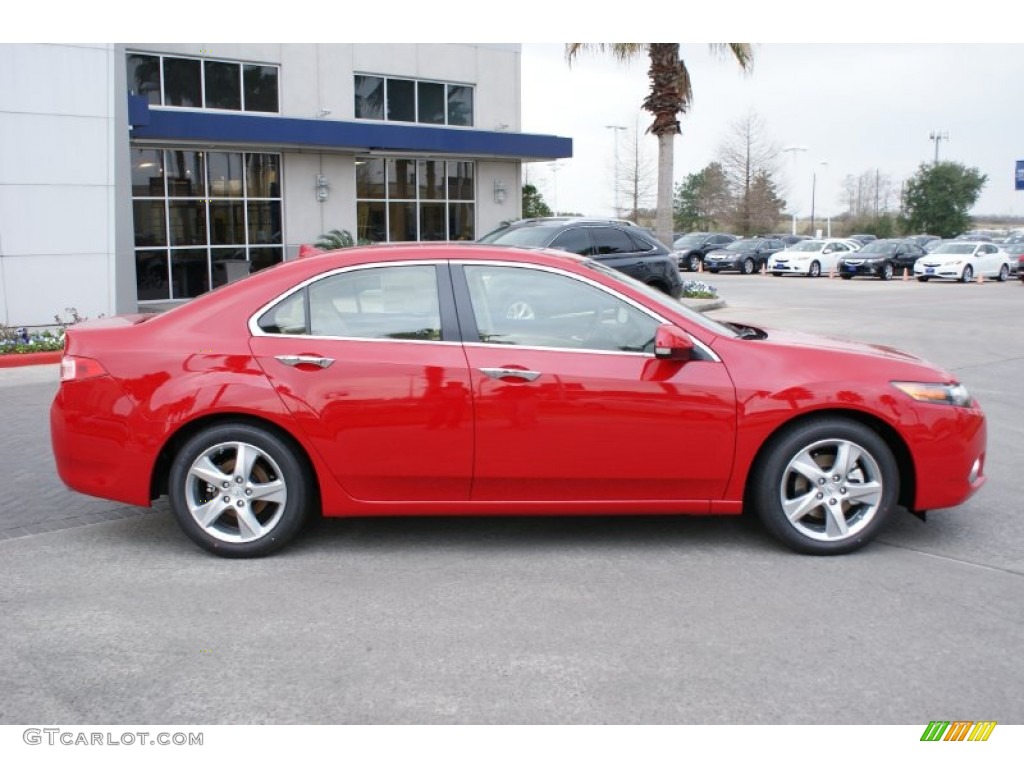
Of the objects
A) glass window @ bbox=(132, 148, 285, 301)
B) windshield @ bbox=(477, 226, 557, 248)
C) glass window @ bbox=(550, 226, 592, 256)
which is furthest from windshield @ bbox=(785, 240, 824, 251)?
windshield @ bbox=(477, 226, 557, 248)

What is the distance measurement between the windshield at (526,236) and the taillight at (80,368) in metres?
9.57

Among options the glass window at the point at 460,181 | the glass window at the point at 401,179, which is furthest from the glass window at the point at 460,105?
the glass window at the point at 401,179

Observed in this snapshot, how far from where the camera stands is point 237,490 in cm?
521

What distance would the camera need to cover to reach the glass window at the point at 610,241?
15227mm

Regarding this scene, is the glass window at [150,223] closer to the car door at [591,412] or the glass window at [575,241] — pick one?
the glass window at [575,241]

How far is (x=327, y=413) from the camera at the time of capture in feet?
16.9

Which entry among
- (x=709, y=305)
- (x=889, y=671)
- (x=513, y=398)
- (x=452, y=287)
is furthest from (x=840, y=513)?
(x=709, y=305)

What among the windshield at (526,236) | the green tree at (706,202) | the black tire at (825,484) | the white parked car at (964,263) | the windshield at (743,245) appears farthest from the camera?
the green tree at (706,202)

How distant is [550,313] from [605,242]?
1025 cm

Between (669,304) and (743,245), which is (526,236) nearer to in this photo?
(669,304)

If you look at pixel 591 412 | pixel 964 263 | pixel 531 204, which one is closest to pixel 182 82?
pixel 591 412

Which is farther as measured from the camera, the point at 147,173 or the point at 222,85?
the point at 222,85
